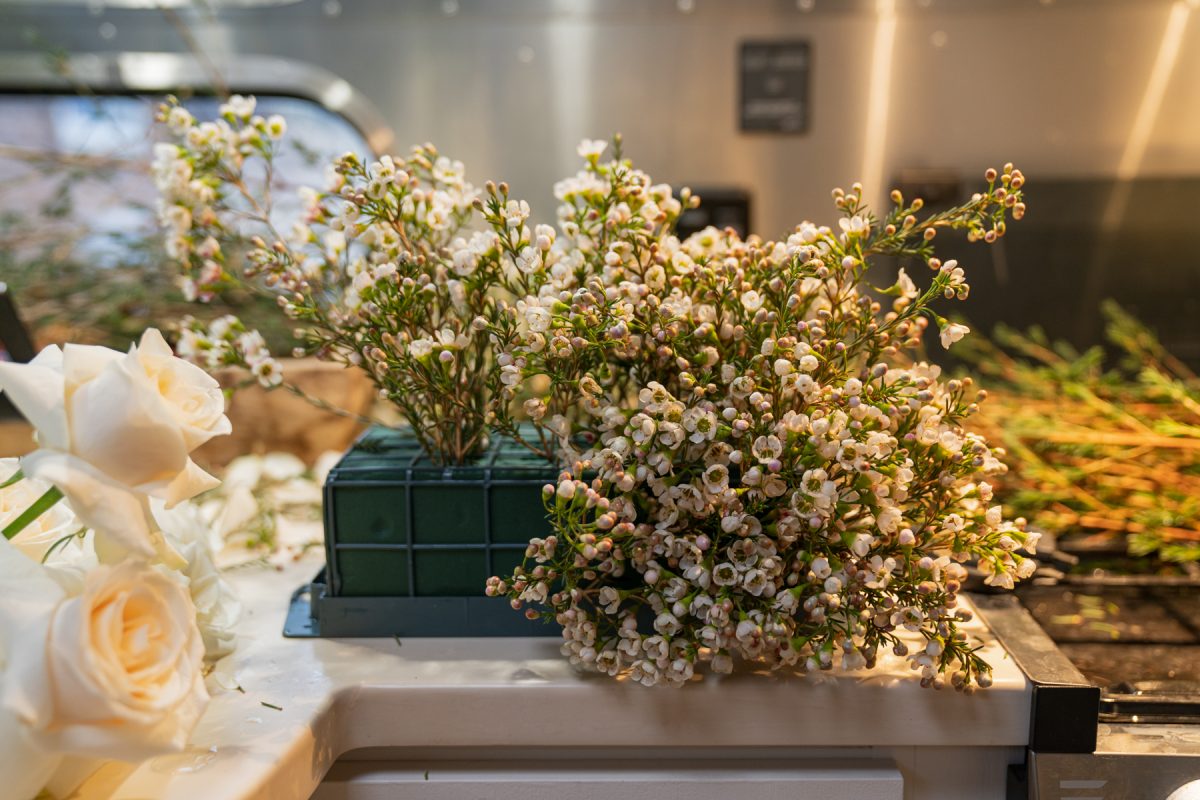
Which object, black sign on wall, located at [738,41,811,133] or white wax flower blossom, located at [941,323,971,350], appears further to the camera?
black sign on wall, located at [738,41,811,133]

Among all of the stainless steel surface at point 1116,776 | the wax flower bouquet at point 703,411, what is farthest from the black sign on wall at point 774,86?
the stainless steel surface at point 1116,776

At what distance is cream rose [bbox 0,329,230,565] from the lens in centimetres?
54

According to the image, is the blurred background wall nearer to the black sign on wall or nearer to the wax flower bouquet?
the black sign on wall

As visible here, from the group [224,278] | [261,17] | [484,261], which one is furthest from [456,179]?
[261,17]

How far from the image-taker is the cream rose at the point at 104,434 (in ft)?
1.77

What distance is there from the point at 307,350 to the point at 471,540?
233mm

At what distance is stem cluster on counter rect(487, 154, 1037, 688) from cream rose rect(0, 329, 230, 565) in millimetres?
238

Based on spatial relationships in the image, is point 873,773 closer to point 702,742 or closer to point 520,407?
point 702,742

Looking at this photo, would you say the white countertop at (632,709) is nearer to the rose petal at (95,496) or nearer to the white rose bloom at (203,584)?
the white rose bloom at (203,584)

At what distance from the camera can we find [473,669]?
2.52 feet

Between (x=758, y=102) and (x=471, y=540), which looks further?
(x=758, y=102)

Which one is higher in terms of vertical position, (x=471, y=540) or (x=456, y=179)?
(x=456, y=179)

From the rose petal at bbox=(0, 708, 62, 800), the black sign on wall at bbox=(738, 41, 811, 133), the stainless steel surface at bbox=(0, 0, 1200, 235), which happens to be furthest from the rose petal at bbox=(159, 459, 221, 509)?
the black sign on wall at bbox=(738, 41, 811, 133)

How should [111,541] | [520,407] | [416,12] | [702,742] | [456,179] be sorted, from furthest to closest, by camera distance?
[416,12] → [520,407] → [456,179] → [702,742] → [111,541]
